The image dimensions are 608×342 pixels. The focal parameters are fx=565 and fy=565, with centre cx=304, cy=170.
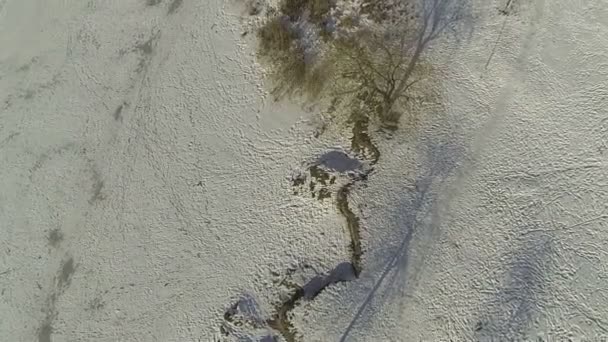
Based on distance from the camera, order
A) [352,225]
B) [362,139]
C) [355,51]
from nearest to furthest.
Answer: [352,225] → [362,139] → [355,51]

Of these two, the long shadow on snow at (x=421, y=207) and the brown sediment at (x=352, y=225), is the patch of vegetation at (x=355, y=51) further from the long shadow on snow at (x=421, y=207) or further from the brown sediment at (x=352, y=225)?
the brown sediment at (x=352, y=225)

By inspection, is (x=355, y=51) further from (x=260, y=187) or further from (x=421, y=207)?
(x=421, y=207)

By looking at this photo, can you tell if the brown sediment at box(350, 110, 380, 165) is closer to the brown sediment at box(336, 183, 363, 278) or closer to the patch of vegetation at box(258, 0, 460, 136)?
the patch of vegetation at box(258, 0, 460, 136)

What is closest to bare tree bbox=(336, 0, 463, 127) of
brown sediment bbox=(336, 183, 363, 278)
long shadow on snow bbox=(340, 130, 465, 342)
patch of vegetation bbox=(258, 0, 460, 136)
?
patch of vegetation bbox=(258, 0, 460, 136)

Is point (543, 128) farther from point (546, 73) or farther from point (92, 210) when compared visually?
point (92, 210)

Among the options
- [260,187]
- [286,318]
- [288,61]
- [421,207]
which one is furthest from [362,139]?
[286,318]

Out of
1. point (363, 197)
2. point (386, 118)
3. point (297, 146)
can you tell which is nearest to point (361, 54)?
point (386, 118)

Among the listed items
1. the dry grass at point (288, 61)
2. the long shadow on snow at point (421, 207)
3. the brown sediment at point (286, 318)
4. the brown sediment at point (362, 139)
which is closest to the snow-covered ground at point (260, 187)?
the long shadow on snow at point (421, 207)

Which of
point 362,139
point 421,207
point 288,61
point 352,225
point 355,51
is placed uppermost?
point 355,51
